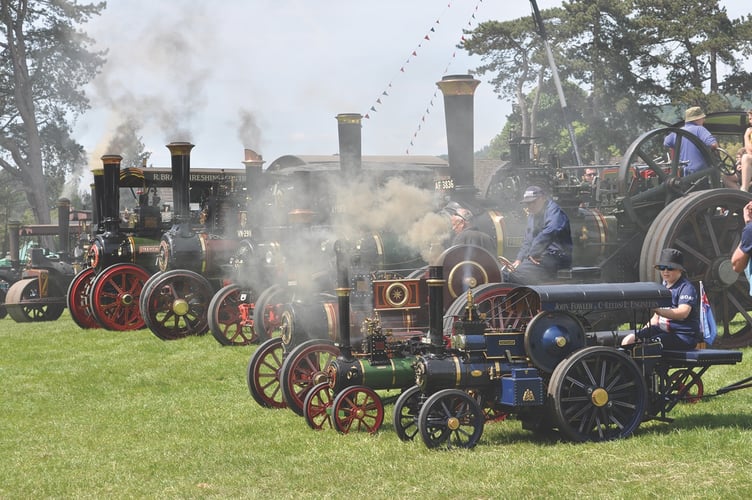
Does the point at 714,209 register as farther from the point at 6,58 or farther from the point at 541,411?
the point at 6,58

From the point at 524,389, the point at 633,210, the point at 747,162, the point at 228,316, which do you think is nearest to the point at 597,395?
the point at 524,389

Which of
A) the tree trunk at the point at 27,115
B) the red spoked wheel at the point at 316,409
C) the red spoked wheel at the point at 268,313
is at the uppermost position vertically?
the tree trunk at the point at 27,115

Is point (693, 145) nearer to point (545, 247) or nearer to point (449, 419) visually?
point (545, 247)

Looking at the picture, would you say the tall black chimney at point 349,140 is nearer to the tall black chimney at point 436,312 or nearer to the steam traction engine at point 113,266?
the steam traction engine at point 113,266

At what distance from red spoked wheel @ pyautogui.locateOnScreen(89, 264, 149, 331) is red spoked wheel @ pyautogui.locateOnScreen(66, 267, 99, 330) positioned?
686mm

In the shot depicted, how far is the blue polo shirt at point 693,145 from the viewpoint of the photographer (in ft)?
35.4

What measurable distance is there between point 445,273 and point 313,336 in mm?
1554

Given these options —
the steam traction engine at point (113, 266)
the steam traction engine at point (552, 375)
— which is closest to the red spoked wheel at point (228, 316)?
the steam traction engine at point (113, 266)

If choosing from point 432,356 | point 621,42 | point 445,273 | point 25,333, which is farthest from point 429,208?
point 621,42

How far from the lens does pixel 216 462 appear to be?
6.41m

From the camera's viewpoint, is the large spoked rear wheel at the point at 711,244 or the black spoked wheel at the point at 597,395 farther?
the large spoked rear wheel at the point at 711,244

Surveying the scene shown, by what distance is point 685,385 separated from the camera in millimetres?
7477

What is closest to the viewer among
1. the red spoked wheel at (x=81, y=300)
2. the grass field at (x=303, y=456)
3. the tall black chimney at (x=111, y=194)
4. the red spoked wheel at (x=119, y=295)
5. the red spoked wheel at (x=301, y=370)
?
the grass field at (x=303, y=456)

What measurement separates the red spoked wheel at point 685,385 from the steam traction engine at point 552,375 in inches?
5.1
